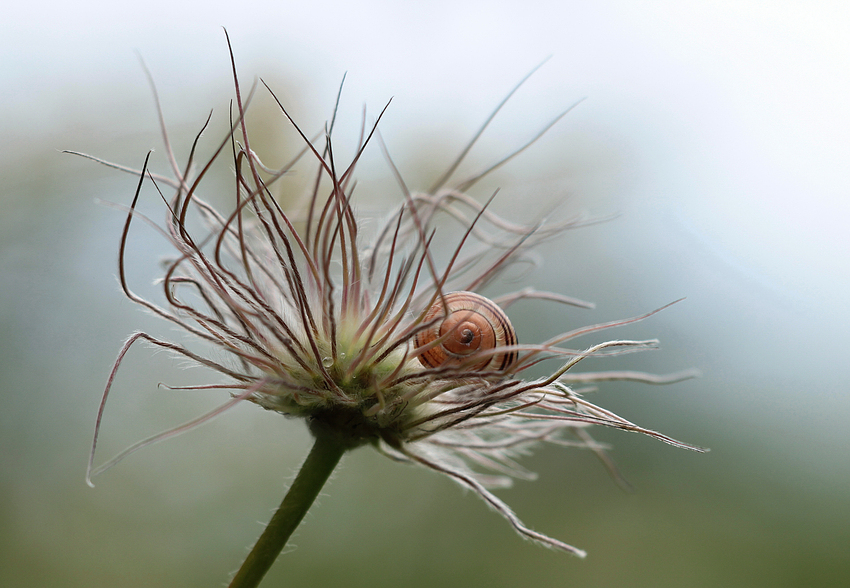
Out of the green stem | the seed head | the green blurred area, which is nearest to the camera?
the green stem

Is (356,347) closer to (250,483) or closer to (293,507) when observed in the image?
(293,507)

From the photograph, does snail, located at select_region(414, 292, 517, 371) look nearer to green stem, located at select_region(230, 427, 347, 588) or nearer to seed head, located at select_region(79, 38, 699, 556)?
seed head, located at select_region(79, 38, 699, 556)

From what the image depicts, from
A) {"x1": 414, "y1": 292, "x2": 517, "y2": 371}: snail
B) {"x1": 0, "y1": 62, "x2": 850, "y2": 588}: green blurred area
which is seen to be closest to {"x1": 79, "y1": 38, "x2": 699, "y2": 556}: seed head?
{"x1": 414, "y1": 292, "x2": 517, "y2": 371}: snail

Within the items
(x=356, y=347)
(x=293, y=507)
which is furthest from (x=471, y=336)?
(x=293, y=507)

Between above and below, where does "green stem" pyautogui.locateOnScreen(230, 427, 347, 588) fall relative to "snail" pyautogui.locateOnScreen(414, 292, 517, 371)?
below

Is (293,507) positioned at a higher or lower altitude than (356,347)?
lower
